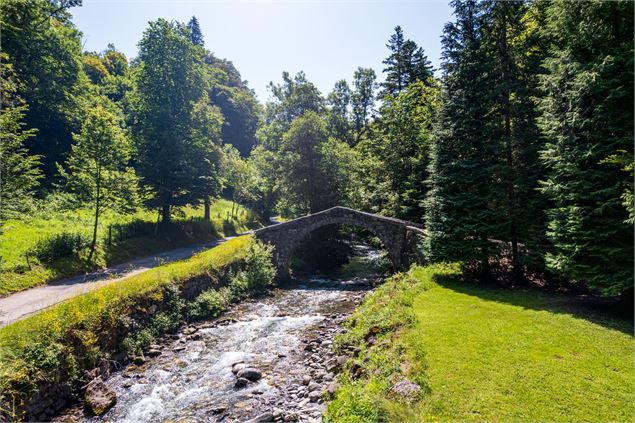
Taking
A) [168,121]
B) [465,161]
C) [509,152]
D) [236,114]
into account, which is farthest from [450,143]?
[236,114]

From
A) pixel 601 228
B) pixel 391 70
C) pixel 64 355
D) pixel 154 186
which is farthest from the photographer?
pixel 391 70

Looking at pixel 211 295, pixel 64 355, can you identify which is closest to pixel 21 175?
pixel 64 355

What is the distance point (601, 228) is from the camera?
1165 cm

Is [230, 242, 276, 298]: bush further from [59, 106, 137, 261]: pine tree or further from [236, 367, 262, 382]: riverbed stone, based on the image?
[236, 367, 262, 382]: riverbed stone

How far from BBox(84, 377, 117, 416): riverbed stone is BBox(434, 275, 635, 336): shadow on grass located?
49.3ft

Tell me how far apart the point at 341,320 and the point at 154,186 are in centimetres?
2310

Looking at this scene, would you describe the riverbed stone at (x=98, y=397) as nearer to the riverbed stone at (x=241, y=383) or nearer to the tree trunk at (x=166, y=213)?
the riverbed stone at (x=241, y=383)

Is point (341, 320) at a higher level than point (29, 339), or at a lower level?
lower

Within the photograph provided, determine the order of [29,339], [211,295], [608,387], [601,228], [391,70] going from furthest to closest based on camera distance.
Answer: [391,70], [211,295], [601,228], [29,339], [608,387]

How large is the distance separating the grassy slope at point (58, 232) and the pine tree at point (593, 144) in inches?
788

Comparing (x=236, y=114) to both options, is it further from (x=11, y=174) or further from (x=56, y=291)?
(x=11, y=174)

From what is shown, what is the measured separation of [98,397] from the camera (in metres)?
10.4

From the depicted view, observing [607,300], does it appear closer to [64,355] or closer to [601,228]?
[601,228]

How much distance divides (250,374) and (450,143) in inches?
618
